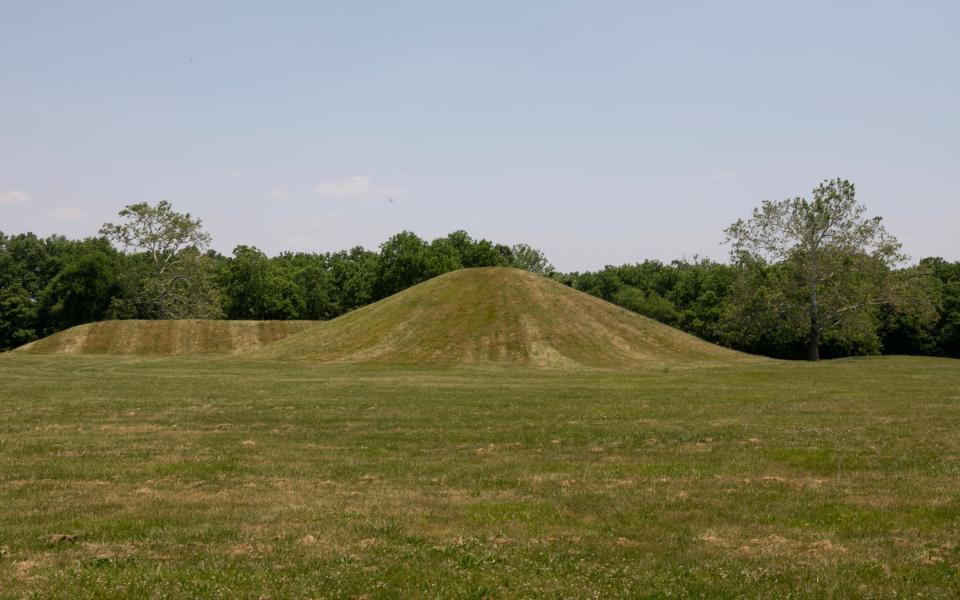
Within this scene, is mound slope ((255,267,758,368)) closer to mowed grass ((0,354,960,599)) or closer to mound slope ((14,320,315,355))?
mound slope ((14,320,315,355))

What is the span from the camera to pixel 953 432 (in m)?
26.7

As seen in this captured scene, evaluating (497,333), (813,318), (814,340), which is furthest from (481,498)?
(814,340)

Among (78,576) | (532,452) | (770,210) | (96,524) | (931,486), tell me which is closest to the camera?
(78,576)

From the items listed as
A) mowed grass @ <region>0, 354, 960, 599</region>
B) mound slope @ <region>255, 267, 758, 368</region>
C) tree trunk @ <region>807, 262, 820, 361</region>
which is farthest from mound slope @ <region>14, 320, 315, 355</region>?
tree trunk @ <region>807, 262, 820, 361</region>

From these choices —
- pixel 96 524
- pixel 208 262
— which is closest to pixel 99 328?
pixel 208 262

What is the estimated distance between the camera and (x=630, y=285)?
183 metres

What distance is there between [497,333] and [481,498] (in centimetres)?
6751

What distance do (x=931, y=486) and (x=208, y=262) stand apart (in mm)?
129221

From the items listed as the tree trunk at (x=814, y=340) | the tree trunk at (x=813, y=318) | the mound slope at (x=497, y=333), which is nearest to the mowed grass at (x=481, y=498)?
the mound slope at (x=497, y=333)

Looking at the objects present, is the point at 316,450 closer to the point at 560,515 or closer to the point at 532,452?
the point at 532,452

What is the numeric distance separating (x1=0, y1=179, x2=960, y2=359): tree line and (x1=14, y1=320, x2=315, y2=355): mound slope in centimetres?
2000

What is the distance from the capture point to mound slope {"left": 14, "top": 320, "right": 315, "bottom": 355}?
101 m

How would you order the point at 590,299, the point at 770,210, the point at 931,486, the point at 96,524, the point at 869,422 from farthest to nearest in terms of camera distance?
the point at 590,299, the point at 770,210, the point at 869,422, the point at 931,486, the point at 96,524

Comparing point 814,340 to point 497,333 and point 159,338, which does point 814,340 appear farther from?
point 159,338
